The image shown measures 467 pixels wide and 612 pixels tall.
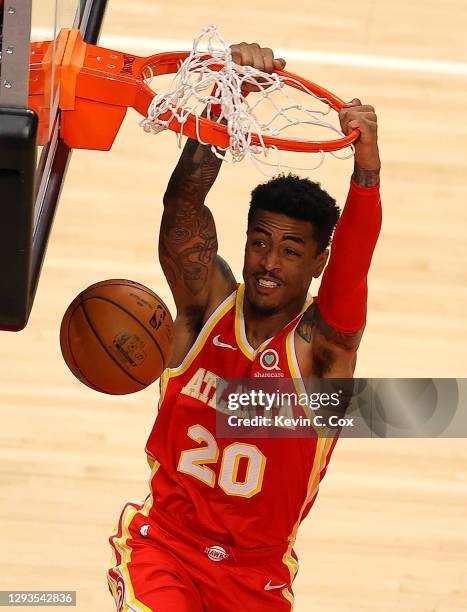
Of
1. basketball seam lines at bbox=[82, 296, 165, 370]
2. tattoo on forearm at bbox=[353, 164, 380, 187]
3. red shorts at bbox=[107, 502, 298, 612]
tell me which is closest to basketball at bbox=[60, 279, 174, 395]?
basketball seam lines at bbox=[82, 296, 165, 370]

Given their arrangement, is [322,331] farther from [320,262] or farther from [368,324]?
[368,324]

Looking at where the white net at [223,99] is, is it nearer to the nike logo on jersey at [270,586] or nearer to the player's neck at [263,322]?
the player's neck at [263,322]

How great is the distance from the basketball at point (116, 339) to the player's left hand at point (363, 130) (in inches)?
28.0

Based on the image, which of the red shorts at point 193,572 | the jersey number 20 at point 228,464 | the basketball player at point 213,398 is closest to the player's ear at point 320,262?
the basketball player at point 213,398

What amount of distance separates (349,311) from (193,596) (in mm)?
954

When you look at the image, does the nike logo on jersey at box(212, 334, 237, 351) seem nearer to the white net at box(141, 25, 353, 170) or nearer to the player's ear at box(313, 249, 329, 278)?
the player's ear at box(313, 249, 329, 278)

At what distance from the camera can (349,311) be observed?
3.77 m

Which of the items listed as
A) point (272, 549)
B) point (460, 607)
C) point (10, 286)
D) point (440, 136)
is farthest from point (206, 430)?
point (440, 136)

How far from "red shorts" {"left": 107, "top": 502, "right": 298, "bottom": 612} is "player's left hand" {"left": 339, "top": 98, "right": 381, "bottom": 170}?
48.2 inches

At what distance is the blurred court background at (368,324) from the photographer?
500cm

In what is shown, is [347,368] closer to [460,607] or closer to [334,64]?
[460,607]

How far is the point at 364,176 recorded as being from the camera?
11.8ft

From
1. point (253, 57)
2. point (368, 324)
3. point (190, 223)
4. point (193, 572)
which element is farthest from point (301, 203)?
point (368, 324)

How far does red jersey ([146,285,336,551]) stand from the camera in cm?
392
